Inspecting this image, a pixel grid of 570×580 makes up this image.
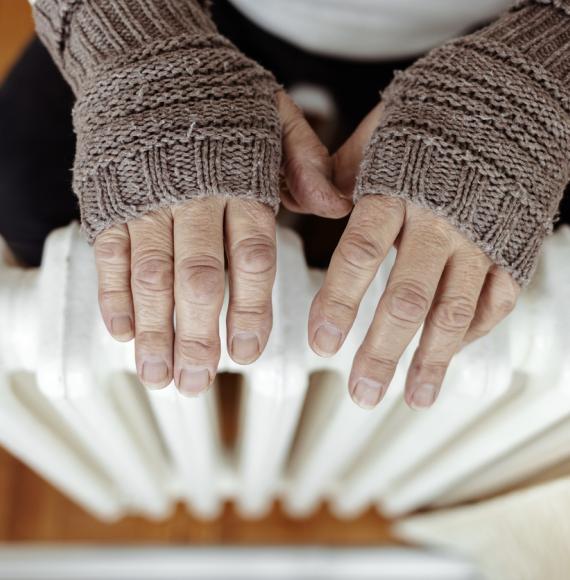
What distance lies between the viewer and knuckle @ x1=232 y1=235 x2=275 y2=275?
0.42 meters

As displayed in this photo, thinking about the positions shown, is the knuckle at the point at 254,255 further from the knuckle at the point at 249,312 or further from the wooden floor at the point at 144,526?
the wooden floor at the point at 144,526

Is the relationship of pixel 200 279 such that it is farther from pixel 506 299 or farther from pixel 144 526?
pixel 144 526

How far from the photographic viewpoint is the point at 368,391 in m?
0.44

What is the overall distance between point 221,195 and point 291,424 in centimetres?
27

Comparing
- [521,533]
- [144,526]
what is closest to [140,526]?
[144,526]

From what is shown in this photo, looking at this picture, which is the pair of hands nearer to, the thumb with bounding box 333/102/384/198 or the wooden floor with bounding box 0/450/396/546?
the thumb with bounding box 333/102/384/198

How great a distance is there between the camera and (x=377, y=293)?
51 centimetres

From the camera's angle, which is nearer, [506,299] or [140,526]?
[506,299]

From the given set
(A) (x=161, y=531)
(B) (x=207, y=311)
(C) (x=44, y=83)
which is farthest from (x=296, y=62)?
(A) (x=161, y=531)

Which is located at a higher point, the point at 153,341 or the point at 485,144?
the point at 485,144

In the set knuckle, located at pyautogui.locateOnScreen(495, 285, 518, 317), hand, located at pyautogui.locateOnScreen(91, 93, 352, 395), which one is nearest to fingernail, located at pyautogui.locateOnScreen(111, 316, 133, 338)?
hand, located at pyautogui.locateOnScreen(91, 93, 352, 395)

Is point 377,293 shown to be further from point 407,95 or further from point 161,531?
point 161,531

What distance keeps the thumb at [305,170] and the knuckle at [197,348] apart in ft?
0.42

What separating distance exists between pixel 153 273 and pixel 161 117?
0.10 meters
